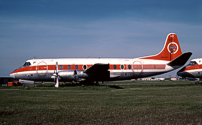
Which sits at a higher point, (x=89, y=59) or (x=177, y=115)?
(x=89, y=59)

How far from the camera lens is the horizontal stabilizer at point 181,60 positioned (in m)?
28.9

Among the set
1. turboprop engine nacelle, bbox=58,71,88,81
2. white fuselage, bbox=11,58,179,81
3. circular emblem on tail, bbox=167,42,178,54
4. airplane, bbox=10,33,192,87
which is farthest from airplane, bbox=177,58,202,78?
turboprop engine nacelle, bbox=58,71,88,81

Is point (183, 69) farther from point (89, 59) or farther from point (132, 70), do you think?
point (89, 59)

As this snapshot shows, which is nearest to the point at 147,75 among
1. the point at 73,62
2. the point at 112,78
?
the point at 112,78

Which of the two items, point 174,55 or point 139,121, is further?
point 174,55

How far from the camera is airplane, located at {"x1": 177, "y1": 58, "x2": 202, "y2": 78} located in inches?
1291

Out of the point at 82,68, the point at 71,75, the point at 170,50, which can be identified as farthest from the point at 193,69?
the point at 71,75

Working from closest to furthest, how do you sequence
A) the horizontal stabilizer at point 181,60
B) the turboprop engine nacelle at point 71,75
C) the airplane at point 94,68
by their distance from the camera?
1. the horizontal stabilizer at point 181,60
2. the turboprop engine nacelle at point 71,75
3. the airplane at point 94,68

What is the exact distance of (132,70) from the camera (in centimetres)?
3141

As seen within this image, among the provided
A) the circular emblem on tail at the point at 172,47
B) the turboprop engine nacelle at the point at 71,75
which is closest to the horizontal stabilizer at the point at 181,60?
the circular emblem on tail at the point at 172,47

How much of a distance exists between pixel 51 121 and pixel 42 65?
24.2 meters

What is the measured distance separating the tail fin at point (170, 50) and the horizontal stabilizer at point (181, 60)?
1.85 meters

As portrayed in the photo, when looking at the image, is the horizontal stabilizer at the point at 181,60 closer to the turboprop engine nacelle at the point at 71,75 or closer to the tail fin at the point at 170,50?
the tail fin at the point at 170,50

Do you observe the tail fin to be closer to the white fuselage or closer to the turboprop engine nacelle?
the white fuselage
